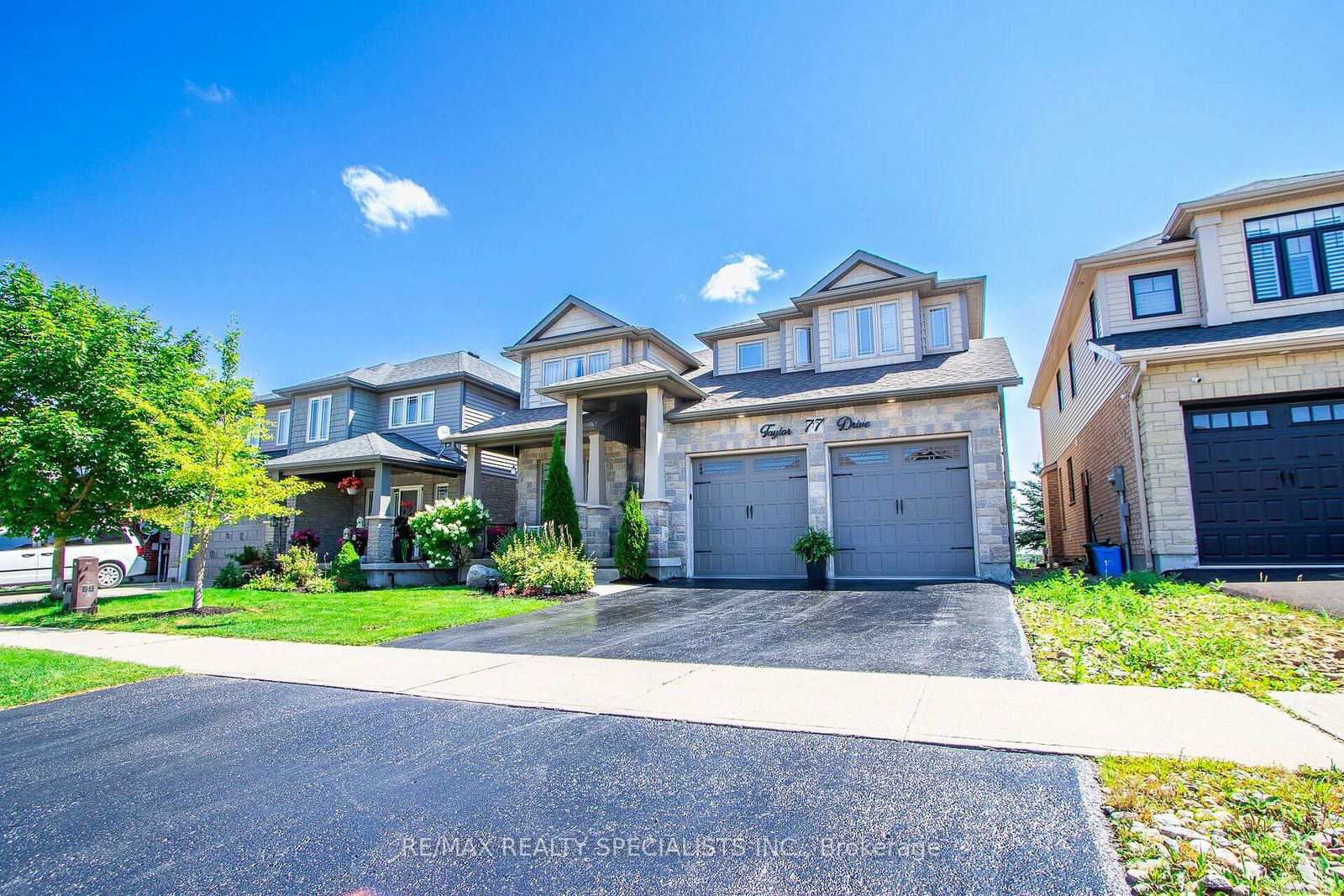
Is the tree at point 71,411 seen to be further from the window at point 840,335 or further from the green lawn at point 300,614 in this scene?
the window at point 840,335

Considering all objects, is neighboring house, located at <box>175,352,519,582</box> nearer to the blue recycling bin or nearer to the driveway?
the driveway

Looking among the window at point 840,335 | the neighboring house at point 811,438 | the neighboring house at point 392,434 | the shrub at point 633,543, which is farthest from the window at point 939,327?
the neighboring house at point 392,434

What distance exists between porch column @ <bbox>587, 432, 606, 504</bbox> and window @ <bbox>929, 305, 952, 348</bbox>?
791 cm

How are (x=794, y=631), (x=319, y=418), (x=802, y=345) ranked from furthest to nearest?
(x=319, y=418), (x=802, y=345), (x=794, y=631)

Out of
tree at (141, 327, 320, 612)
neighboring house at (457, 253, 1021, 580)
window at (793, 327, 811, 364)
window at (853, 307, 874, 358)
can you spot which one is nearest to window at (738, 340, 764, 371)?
neighboring house at (457, 253, 1021, 580)

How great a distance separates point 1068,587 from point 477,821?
8577mm

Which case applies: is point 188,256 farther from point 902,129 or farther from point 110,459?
point 902,129

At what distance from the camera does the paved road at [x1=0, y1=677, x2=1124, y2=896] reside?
2.18 metres

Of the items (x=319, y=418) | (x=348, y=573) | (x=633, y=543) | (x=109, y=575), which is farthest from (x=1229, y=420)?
(x=109, y=575)

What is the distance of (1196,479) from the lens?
10094 mm

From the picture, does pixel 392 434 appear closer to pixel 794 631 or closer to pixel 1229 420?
pixel 794 631

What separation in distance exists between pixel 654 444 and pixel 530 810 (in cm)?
1118

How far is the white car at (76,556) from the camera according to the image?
51.7 feet

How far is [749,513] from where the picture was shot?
13531mm
